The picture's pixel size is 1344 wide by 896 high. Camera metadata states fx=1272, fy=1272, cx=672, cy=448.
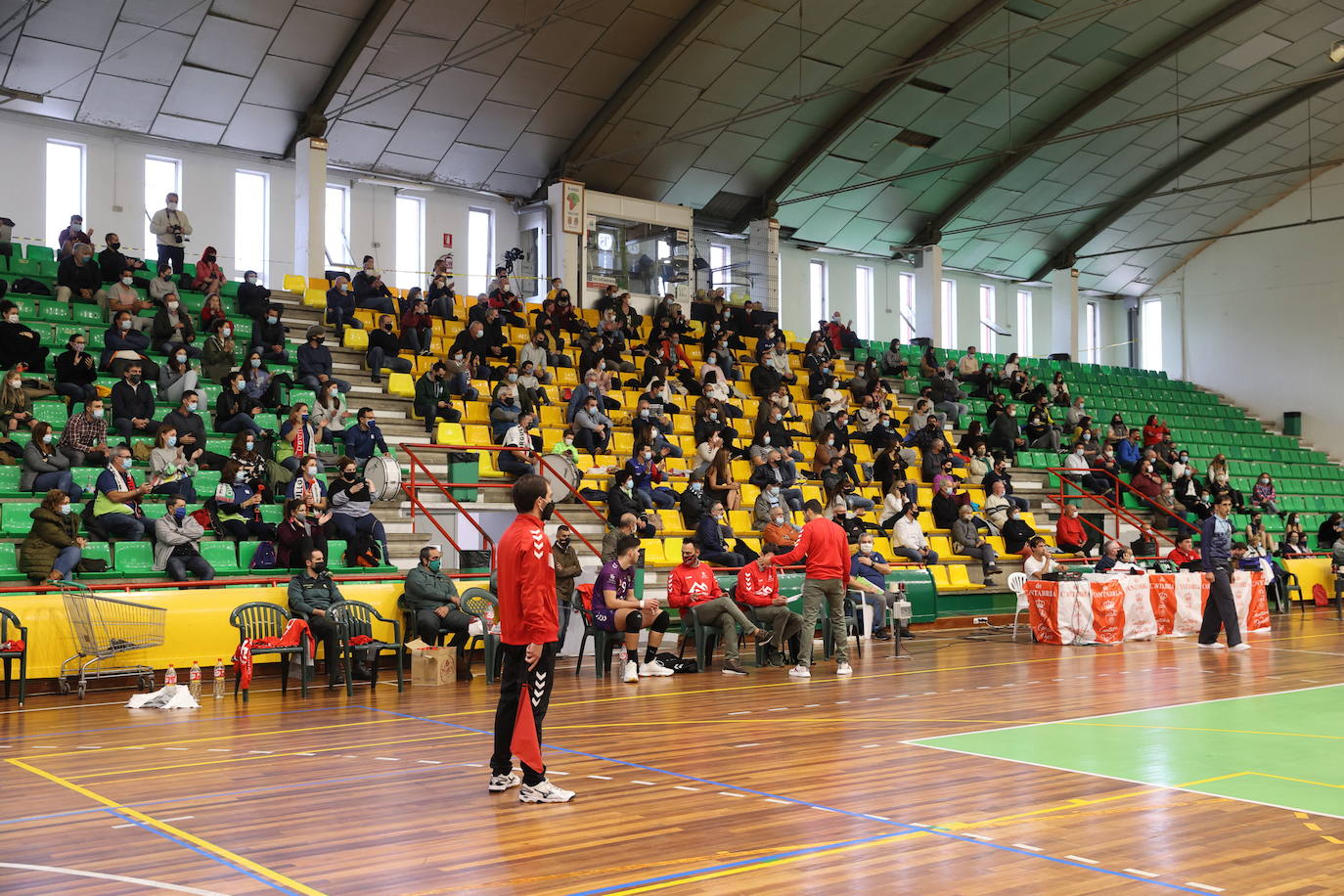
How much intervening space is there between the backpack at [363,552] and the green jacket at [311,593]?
163 centimetres

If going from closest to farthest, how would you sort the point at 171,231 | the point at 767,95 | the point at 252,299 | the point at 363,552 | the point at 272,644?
the point at 272,644
the point at 363,552
the point at 252,299
the point at 171,231
the point at 767,95

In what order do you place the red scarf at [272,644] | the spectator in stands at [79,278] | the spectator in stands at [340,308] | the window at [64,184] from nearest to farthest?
1. the red scarf at [272,644]
2. the spectator in stands at [79,278]
3. the spectator in stands at [340,308]
4. the window at [64,184]

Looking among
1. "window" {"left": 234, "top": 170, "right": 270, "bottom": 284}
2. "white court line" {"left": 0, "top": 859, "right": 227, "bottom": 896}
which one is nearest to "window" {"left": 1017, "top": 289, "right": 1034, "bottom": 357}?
"window" {"left": 234, "top": 170, "right": 270, "bottom": 284}

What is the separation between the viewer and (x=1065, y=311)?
32.9 metres

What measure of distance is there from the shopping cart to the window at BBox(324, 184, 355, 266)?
12525mm

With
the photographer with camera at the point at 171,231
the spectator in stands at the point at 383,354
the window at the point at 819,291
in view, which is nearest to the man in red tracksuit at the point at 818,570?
the spectator in stands at the point at 383,354

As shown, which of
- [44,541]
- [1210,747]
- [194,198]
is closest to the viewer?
[1210,747]

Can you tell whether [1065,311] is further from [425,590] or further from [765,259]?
[425,590]

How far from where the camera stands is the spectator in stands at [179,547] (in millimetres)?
12797

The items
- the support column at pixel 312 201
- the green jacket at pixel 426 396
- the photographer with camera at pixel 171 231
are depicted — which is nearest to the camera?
the green jacket at pixel 426 396

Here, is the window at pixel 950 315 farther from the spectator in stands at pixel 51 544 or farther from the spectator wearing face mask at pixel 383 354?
the spectator in stands at pixel 51 544

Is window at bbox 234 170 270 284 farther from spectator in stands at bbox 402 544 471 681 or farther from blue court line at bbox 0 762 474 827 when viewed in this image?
blue court line at bbox 0 762 474 827

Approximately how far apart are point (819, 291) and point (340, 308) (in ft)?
46.0

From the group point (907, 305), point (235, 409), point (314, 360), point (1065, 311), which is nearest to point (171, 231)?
point (314, 360)
